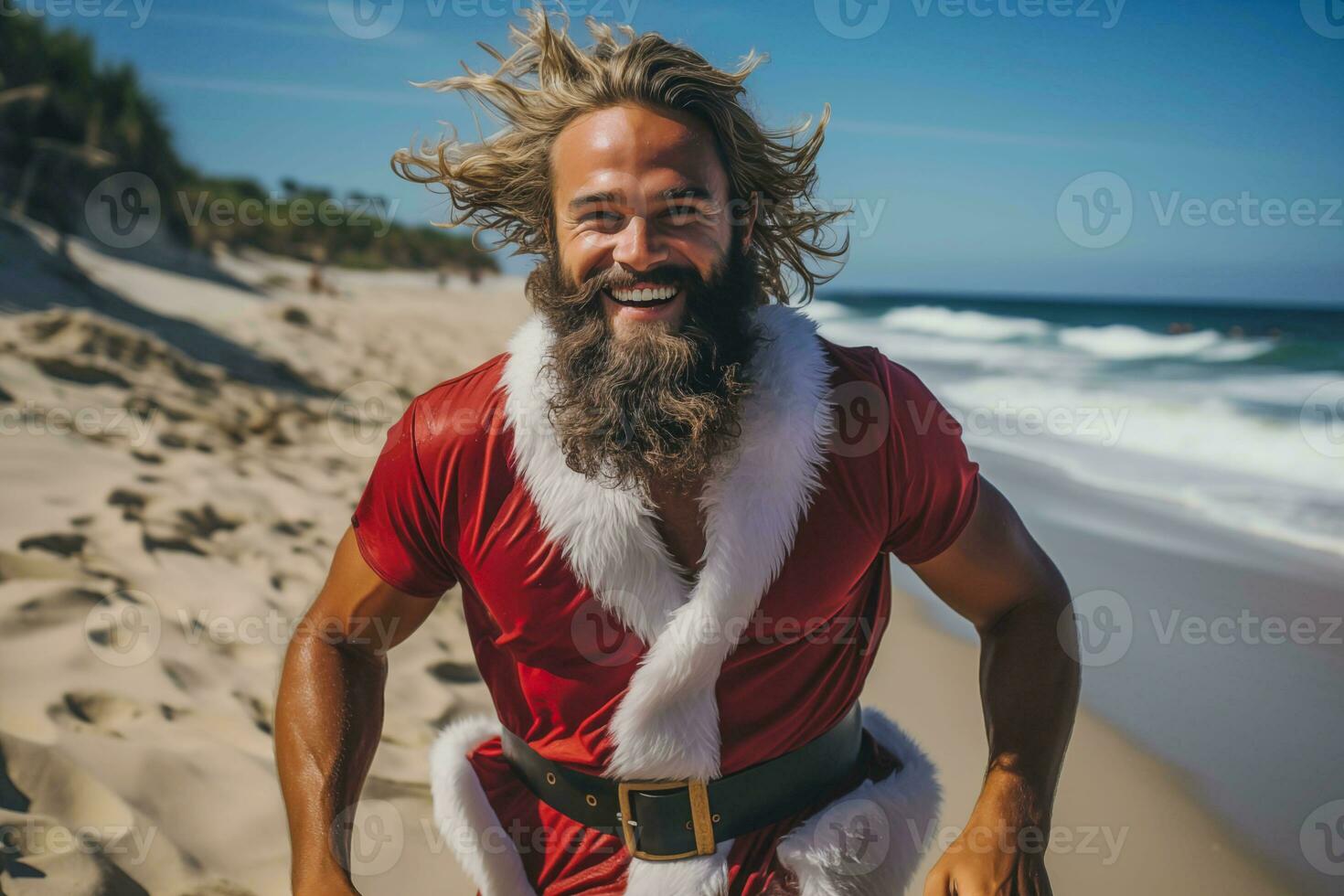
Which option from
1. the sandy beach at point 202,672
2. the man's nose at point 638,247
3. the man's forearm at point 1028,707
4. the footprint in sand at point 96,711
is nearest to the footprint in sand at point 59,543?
the sandy beach at point 202,672

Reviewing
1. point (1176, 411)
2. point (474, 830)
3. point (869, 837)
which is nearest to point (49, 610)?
point (474, 830)

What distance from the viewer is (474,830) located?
1.77m

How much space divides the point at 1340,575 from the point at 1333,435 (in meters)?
4.71

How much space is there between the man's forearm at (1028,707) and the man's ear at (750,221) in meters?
0.84

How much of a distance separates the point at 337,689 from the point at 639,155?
1057 mm

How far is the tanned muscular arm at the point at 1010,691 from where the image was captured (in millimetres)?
1601

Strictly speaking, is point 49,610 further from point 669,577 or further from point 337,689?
point 669,577

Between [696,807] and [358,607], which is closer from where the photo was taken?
[696,807]

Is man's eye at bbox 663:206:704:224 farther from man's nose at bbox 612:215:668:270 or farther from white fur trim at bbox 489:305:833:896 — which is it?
white fur trim at bbox 489:305:833:896

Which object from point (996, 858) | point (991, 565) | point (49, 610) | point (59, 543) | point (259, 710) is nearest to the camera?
point (996, 858)

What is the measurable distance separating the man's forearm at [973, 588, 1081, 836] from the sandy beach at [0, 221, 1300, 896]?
1.48m

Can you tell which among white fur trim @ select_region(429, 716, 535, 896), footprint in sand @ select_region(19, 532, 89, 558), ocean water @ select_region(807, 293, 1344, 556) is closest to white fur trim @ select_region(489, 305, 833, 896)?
white fur trim @ select_region(429, 716, 535, 896)

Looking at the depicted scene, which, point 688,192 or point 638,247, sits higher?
point 688,192

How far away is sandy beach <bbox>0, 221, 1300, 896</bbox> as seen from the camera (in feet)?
8.21
